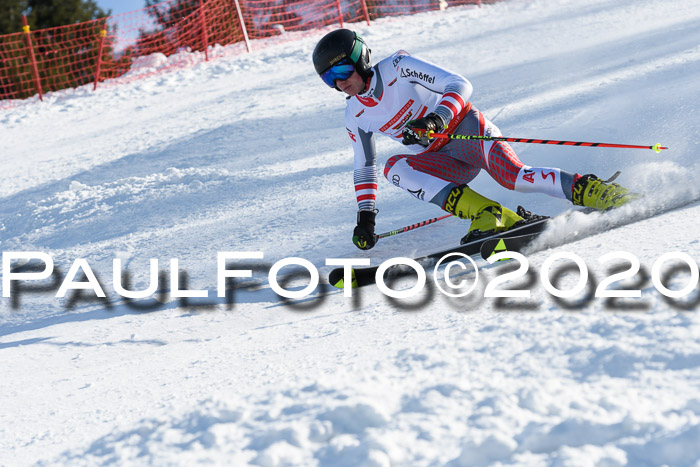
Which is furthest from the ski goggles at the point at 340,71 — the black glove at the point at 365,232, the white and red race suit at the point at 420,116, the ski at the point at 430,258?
the ski at the point at 430,258

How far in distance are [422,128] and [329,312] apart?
106 cm

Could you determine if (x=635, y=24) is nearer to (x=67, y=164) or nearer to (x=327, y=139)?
(x=327, y=139)

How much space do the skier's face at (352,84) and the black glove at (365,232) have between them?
0.71 meters

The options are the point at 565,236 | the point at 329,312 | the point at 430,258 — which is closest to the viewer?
the point at 329,312

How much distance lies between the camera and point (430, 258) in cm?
377

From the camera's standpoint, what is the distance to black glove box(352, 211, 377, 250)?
13.8 ft

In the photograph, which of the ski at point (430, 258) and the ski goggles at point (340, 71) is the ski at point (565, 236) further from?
the ski goggles at point (340, 71)

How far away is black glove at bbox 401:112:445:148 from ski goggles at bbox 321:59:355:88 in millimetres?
497

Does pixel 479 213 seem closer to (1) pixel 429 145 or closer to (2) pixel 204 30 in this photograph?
(1) pixel 429 145

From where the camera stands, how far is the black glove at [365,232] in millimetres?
4207

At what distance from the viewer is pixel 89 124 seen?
31.9 ft

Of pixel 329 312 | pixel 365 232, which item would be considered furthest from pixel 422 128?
pixel 329 312

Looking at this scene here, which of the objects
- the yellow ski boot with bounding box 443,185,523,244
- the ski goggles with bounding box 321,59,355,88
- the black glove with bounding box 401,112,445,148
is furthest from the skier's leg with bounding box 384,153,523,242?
the ski goggles with bounding box 321,59,355,88

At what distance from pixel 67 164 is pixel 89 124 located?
6.75 ft
